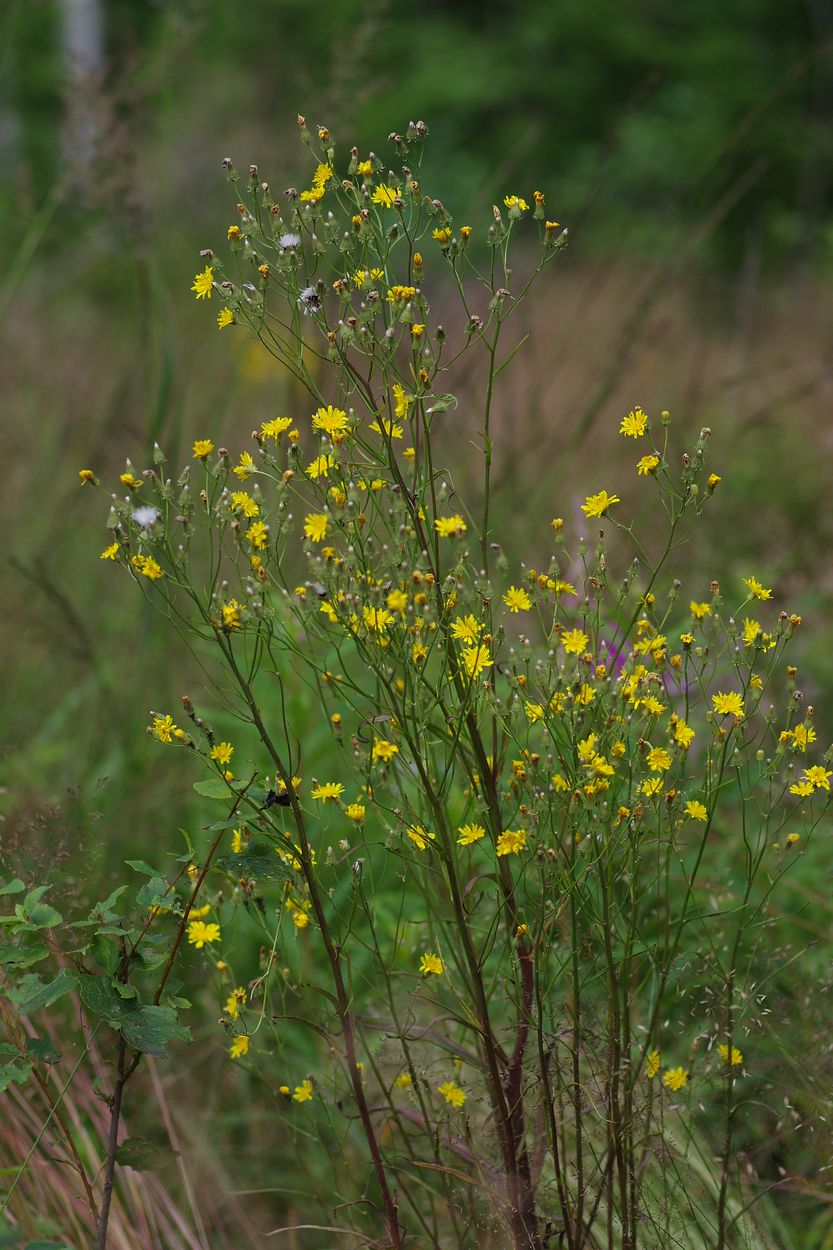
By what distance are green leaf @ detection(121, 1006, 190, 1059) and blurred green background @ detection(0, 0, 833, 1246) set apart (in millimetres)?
310

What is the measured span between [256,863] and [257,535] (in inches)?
14.7

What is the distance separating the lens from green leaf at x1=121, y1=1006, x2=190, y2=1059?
1355 millimetres

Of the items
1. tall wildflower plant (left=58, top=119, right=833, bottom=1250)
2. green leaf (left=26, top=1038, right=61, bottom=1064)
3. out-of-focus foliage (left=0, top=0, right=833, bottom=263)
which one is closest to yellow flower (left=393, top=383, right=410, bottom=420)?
tall wildflower plant (left=58, top=119, right=833, bottom=1250)

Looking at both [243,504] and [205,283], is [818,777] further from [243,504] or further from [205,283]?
[205,283]

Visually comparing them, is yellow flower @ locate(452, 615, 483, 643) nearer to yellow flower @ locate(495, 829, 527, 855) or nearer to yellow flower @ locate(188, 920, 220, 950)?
yellow flower @ locate(495, 829, 527, 855)

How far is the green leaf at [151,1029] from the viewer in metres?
1.36

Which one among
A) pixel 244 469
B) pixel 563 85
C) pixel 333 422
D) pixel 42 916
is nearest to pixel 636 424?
pixel 333 422

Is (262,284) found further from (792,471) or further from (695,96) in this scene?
(695,96)

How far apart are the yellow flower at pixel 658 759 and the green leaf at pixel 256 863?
1.43 ft

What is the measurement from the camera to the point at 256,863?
4.60ft

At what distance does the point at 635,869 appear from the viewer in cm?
139

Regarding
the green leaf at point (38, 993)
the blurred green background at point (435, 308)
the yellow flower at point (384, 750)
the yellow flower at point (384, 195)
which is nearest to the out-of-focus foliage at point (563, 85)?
the blurred green background at point (435, 308)

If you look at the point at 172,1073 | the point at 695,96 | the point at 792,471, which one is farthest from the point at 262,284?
the point at 695,96

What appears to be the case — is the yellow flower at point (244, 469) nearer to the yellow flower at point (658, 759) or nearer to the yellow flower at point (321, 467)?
the yellow flower at point (321, 467)
